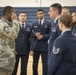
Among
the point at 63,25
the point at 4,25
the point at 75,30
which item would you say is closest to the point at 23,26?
the point at 75,30

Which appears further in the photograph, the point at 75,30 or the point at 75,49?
the point at 75,30

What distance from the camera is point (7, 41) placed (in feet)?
10.7

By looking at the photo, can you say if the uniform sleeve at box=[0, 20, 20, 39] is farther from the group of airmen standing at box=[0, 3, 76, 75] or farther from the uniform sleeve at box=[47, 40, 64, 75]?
the uniform sleeve at box=[47, 40, 64, 75]

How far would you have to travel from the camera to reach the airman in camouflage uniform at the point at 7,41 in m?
3.18

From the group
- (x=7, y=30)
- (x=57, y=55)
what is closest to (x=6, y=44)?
(x=7, y=30)

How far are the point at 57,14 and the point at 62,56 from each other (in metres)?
1.30

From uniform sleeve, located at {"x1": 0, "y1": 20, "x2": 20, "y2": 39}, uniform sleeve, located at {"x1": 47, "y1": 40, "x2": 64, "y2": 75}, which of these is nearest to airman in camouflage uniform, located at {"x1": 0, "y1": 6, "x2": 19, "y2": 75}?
uniform sleeve, located at {"x1": 0, "y1": 20, "x2": 20, "y2": 39}

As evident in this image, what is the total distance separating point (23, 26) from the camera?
186 inches

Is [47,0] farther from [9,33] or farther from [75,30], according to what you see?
[9,33]

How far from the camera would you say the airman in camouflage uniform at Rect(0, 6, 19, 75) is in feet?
10.4

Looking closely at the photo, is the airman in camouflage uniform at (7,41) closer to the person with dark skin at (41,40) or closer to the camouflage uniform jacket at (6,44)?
the camouflage uniform jacket at (6,44)

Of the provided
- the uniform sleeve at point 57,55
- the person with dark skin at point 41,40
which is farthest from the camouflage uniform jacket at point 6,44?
the person with dark skin at point 41,40

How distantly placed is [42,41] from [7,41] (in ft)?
5.34

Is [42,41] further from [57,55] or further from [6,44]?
[57,55]
